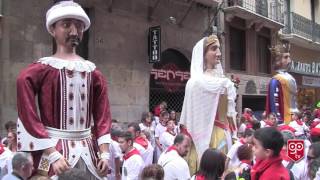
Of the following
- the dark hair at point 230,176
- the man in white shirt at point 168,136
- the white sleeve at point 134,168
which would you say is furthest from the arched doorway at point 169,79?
the dark hair at point 230,176

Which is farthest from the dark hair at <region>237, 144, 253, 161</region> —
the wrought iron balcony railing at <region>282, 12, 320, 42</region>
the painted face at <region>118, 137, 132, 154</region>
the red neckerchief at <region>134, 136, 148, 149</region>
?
the wrought iron balcony railing at <region>282, 12, 320, 42</region>

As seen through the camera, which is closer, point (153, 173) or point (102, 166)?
point (102, 166)

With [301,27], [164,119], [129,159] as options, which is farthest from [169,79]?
[301,27]

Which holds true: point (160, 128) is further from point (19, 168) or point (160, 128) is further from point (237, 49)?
point (237, 49)

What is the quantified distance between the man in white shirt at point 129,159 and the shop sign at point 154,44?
25.8 ft

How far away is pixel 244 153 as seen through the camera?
521 cm

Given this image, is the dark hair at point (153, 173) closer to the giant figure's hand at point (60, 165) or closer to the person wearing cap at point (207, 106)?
the person wearing cap at point (207, 106)

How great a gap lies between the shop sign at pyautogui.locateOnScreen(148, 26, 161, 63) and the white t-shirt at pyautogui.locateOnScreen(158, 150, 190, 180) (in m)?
8.98

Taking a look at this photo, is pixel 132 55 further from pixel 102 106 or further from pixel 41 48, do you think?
pixel 102 106

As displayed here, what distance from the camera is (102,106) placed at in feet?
12.6

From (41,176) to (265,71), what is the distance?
19884mm

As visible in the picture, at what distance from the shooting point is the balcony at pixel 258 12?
19.0 metres

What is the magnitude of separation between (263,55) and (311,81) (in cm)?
533

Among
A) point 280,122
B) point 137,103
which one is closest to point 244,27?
point 137,103
